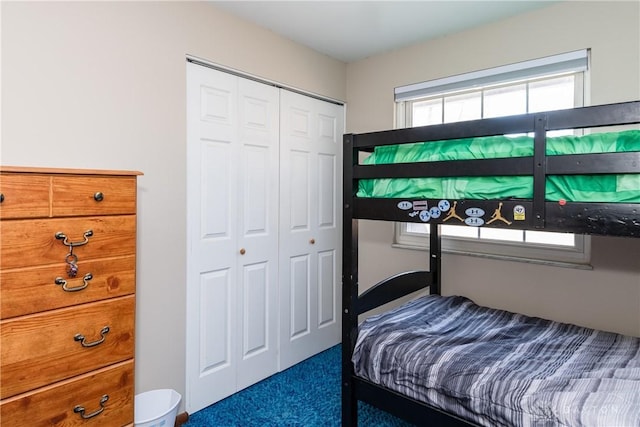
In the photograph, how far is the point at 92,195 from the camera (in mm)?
1391

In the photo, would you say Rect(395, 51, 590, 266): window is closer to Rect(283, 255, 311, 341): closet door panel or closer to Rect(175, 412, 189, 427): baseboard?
Rect(283, 255, 311, 341): closet door panel

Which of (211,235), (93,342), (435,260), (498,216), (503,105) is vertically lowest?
(93,342)

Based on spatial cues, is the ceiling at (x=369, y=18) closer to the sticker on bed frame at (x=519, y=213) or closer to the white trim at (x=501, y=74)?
the white trim at (x=501, y=74)

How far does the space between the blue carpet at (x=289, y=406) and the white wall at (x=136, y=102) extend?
33 centimetres

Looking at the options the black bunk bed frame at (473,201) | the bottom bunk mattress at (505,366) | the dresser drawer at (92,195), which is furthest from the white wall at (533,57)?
the dresser drawer at (92,195)

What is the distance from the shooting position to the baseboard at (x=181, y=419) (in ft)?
6.76

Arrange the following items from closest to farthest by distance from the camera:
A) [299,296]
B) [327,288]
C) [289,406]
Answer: [289,406] < [299,296] < [327,288]

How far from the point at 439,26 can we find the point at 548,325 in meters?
1.85

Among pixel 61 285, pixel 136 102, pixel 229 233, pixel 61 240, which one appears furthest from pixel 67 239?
pixel 229 233

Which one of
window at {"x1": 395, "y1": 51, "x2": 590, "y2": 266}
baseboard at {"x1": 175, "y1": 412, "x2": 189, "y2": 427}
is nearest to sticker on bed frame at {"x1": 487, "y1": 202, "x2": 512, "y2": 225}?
window at {"x1": 395, "y1": 51, "x2": 590, "y2": 266}

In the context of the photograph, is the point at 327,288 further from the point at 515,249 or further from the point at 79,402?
the point at 79,402

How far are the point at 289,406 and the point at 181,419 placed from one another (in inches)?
23.1

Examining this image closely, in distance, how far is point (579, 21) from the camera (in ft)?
6.85

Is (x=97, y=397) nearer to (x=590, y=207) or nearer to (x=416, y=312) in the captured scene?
(x=416, y=312)
